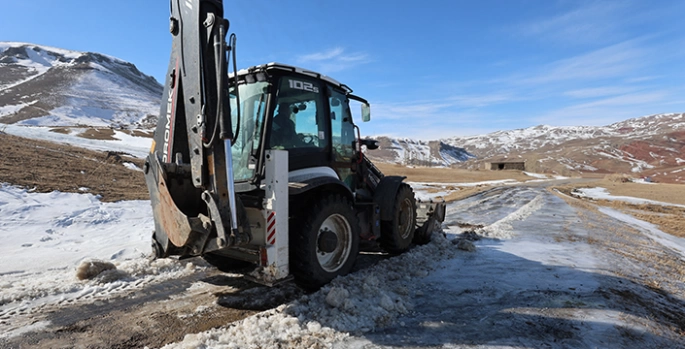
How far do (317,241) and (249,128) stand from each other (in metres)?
1.49

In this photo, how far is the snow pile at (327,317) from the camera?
3.15 m

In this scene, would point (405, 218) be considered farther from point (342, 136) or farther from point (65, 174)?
point (65, 174)

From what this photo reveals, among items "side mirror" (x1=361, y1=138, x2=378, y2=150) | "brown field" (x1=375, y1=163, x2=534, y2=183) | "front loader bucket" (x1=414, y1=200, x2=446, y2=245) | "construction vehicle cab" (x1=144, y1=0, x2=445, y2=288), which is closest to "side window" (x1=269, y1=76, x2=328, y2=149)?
"construction vehicle cab" (x1=144, y1=0, x2=445, y2=288)

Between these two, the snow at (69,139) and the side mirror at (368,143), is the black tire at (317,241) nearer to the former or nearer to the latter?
the side mirror at (368,143)

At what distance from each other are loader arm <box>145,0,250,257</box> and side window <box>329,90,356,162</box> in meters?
2.00

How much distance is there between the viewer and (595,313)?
378 centimetres

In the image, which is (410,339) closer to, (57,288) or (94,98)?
(57,288)

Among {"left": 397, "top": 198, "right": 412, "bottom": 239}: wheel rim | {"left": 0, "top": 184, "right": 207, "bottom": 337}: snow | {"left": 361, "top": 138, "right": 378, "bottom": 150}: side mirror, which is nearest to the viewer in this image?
{"left": 0, "top": 184, "right": 207, "bottom": 337}: snow

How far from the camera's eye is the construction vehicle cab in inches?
132

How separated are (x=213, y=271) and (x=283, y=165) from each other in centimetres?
235

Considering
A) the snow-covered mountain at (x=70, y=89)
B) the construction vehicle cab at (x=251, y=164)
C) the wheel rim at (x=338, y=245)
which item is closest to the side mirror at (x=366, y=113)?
Result: the construction vehicle cab at (x=251, y=164)

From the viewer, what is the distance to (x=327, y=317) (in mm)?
3553

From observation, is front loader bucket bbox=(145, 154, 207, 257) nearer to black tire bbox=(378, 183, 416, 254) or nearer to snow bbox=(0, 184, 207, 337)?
snow bbox=(0, 184, 207, 337)

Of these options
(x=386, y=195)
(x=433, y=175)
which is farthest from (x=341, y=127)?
(x=433, y=175)
